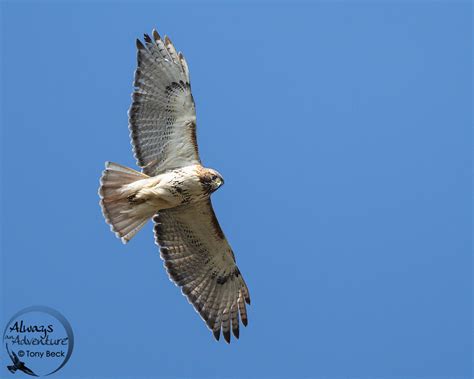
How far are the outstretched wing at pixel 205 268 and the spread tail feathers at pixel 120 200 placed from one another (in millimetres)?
665

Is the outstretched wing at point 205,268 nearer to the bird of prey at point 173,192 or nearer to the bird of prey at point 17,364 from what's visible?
the bird of prey at point 173,192

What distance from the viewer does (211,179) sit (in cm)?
1174

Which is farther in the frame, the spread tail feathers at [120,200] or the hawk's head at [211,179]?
the spread tail feathers at [120,200]

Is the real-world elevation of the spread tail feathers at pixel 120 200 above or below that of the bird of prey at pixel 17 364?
above

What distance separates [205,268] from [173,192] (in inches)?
56.6

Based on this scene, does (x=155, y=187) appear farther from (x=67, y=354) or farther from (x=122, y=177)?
(x=67, y=354)

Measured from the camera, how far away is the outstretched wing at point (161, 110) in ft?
39.6

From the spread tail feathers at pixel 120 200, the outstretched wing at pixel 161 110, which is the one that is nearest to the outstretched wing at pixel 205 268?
the spread tail feathers at pixel 120 200

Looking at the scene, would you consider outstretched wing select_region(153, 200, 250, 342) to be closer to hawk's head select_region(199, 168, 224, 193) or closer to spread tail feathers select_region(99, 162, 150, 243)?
spread tail feathers select_region(99, 162, 150, 243)

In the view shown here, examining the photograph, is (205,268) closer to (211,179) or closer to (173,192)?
(173,192)

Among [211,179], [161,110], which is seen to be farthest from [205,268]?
[161,110]

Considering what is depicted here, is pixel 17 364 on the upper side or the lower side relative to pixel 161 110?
lower

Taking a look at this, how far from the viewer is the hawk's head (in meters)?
11.7

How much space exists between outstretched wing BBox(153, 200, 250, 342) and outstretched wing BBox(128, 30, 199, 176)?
801 mm
